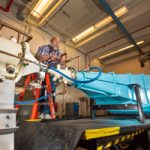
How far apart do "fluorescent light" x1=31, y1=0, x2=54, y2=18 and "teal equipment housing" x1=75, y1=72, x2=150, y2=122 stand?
7.38ft

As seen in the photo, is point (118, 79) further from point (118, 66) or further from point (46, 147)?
point (118, 66)

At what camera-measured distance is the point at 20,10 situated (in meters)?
3.44

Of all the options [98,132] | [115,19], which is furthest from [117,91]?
[115,19]

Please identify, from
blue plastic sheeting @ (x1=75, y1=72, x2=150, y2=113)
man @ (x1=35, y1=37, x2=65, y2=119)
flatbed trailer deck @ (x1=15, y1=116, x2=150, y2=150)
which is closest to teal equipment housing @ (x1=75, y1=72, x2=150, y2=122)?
blue plastic sheeting @ (x1=75, y1=72, x2=150, y2=113)

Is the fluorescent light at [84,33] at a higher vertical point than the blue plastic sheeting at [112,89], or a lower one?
higher

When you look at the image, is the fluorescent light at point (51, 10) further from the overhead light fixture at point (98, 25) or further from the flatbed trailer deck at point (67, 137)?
the flatbed trailer deck at point (67, 137)

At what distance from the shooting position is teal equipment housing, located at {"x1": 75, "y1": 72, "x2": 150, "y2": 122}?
174 cm

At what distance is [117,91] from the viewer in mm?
2021

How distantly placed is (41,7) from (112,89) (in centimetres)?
261

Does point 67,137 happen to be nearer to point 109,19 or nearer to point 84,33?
point 109,19

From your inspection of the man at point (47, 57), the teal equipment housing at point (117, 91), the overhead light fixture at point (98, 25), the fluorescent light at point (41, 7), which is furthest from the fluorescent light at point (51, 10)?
the teal equipment housing at point (117, 91)

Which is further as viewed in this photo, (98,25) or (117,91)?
(98,25)

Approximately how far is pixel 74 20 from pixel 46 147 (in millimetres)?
3660

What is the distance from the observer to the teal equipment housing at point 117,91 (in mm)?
1738
